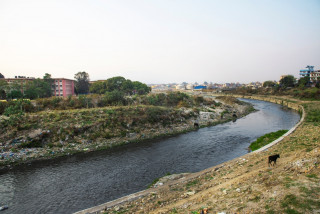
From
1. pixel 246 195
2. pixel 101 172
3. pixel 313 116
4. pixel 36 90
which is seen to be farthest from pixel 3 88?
pixel 313 116

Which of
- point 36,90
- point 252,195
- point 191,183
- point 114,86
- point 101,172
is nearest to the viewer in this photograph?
point 252,195

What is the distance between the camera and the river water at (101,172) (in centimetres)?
1163

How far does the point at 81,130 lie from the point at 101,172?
947 cm

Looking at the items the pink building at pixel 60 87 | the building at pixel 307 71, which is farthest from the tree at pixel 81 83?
the building at pixel 307 71

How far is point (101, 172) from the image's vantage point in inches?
601

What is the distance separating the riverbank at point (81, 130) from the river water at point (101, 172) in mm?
1666

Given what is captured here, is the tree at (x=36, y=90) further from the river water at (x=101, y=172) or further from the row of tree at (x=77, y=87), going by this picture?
the river water at (x=101, y=172)

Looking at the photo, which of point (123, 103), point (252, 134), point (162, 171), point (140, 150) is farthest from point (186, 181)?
point (123, 103)

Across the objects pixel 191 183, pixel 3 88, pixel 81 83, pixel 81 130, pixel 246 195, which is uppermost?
pixel 81 83

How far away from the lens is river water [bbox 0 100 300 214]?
11633mm

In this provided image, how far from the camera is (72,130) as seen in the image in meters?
22.3

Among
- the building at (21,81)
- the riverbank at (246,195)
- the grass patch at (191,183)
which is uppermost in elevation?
the building at (21,81)

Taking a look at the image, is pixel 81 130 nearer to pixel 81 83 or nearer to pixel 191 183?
pixel 191 183

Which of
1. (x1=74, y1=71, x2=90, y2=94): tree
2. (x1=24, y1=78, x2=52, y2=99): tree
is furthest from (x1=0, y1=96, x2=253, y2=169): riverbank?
(x1=74, y1=71, x2=90, y2=94): tree
